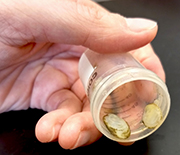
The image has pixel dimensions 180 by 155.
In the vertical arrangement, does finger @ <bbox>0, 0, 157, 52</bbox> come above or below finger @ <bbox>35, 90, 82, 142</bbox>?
above

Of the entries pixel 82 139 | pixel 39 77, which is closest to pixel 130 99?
→ pixel 82 139

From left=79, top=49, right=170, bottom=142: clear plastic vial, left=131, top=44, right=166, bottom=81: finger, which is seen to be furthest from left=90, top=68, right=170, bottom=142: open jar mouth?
left=131, top=44, right=166, bottom=81: finger

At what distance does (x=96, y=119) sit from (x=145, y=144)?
0.45 feet

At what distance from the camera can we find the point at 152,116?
42 cm

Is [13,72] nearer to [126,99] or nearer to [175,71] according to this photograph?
[126,99]

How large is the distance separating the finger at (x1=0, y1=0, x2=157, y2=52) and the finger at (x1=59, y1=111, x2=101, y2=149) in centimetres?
13

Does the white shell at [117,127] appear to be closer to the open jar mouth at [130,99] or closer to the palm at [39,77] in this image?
the open jar mouth at [130,99]

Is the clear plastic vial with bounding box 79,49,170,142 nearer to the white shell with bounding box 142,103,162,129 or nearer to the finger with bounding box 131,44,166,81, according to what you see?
the white shell with bounding box 142,103,162,129

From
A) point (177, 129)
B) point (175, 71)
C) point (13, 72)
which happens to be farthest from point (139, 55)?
point (13, 72)

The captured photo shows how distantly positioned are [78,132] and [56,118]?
0.06 m

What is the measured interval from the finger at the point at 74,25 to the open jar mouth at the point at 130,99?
0.23 ft

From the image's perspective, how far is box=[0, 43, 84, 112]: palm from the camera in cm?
56

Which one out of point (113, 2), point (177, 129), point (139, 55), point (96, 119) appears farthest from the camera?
point (113, 2)

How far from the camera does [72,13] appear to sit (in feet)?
1.36
